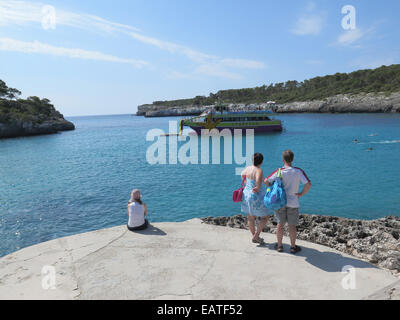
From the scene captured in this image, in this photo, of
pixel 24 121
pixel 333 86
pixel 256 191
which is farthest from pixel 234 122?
pixel 333 86

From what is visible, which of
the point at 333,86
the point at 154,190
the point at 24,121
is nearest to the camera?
the point at 154,190

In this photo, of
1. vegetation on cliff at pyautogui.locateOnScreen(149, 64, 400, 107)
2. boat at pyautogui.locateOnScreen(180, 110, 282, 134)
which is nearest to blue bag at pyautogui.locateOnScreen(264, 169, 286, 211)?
boat at pyautogui.locateOnScreen(180, 110, 282, 134)

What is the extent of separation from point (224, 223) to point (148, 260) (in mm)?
4311

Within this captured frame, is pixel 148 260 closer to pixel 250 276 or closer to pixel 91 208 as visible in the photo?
pixel 250 276

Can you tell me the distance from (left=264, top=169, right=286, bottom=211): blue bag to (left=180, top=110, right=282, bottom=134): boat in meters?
46.8

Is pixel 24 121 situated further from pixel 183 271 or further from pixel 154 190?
pixel 183 271

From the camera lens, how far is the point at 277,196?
502cm

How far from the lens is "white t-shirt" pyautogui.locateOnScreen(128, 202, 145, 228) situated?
650 centimetres

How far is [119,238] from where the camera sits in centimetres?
624

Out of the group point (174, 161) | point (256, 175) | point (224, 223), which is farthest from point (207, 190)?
point (256, 175)

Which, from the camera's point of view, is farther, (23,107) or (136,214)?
(23,107)

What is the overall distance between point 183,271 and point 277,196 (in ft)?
6.91
